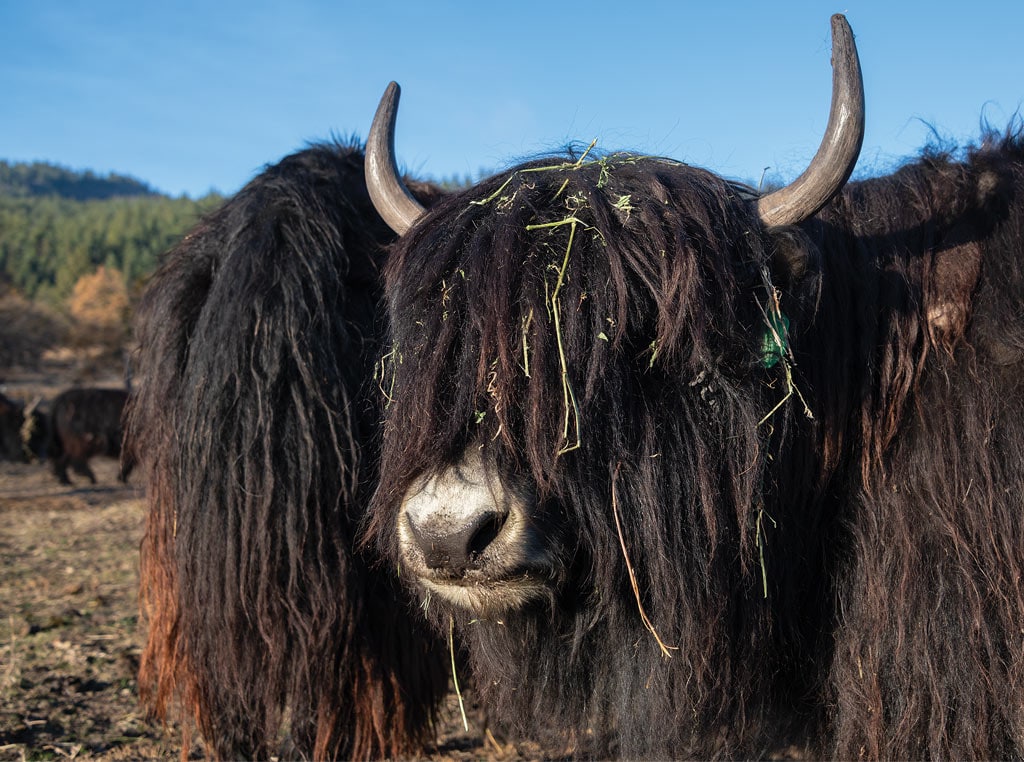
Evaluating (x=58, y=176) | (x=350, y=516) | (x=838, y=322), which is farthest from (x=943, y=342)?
(x=58, y=176)

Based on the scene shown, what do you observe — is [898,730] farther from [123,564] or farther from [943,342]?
[123,564]

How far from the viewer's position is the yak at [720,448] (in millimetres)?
2121

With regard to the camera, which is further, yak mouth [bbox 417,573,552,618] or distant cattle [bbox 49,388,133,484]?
distant cattle [bbox 49,388,133,484]

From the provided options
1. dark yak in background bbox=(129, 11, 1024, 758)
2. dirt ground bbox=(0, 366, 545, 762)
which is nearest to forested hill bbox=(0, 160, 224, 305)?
dirt ground bbox=(0, 366, 545, 762)

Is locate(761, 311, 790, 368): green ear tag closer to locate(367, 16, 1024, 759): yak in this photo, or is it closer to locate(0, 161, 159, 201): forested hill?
locate(367, 16, 1024, 759): yak

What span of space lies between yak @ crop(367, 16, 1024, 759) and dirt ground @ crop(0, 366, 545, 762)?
1.86m

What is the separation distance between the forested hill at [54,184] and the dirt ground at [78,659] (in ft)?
639

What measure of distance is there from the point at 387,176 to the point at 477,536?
1.43 metres

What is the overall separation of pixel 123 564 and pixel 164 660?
4372mm

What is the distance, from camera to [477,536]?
203cm

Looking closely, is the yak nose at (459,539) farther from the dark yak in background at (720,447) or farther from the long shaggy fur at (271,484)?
the long shaggy fur at (271,484)

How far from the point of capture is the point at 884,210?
2.57m

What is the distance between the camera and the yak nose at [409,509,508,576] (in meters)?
1.98

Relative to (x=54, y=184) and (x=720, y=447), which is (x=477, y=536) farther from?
(x=54, y=184)
